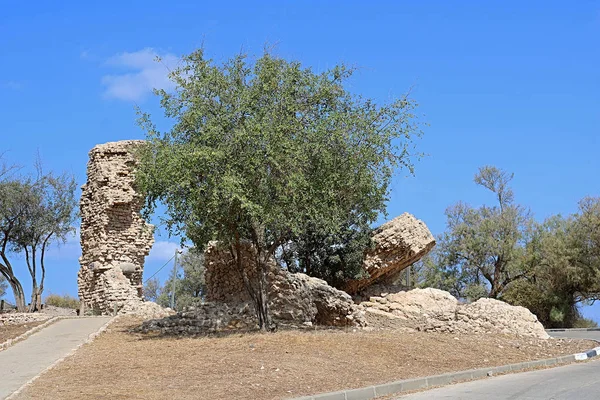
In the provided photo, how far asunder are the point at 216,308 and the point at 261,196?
5604 mm

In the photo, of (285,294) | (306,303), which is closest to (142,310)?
(285,294)

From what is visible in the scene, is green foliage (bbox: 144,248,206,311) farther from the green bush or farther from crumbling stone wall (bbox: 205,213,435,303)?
crumbling stone wall (bbox: 205,213,435,303)

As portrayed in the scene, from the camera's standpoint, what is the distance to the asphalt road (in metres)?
11.2

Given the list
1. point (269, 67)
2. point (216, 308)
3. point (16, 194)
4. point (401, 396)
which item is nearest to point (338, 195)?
point (269, 67)

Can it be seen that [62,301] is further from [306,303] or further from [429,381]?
[429,381]

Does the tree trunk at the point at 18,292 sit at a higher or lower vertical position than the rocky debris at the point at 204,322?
higher

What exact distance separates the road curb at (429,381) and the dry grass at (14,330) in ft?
40.8

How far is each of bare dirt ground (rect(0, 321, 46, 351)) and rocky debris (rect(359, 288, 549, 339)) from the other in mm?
11656

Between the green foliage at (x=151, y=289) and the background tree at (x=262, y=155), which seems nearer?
the background tree at (x=262, y=155)

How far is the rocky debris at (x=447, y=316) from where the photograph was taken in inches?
882

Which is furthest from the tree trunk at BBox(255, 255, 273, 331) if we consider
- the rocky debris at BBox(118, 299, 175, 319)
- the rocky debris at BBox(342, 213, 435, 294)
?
the rocky debris at BBox(342, 213, 435, 294)

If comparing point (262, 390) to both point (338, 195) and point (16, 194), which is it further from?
point (16, 194)

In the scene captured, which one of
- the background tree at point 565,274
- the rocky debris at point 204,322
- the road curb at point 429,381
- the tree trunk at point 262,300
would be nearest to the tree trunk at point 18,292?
the rocky debris at point 204,322

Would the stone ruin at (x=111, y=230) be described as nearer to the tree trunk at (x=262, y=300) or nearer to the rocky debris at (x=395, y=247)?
the rocky debris at (x=395, y=247)
